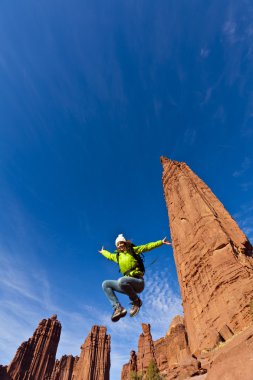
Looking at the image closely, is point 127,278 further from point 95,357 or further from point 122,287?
point 95,357

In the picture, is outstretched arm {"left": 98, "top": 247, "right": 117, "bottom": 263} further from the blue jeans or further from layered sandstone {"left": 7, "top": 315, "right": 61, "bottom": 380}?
layered sandstone {"left": 7, "top": 315, "right": 61, "bottom": 380}

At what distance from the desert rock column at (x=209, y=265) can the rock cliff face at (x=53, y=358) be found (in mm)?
81528

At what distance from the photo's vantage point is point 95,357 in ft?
319

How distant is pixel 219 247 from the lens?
2317 centimetres

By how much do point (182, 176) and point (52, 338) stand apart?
9392 centimetres

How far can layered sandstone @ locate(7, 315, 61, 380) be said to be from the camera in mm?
80562

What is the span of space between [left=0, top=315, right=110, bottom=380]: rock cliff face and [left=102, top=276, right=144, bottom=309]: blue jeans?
319ft

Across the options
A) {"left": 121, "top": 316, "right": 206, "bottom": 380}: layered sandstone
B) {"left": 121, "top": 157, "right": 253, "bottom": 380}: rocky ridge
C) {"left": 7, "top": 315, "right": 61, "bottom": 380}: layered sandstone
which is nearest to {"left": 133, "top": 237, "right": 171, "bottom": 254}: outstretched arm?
{"left": 121, "top": 157, "right": 253, "bottom": 380}: rocky ridge

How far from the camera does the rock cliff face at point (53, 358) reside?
270ft

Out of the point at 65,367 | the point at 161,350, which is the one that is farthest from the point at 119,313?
the point at 65,367

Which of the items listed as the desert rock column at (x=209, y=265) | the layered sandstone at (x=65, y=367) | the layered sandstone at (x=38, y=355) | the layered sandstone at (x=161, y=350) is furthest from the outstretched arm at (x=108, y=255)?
the layered sandstone at (x=65, y=367)

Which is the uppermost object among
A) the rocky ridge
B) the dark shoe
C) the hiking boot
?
the rocky ridge

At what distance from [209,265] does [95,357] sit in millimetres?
96644

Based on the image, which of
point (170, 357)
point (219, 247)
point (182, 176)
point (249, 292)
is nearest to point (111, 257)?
point (249, 292)
